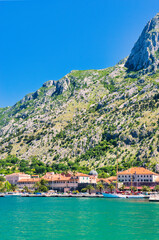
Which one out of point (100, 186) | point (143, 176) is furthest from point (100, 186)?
point (143, 176)

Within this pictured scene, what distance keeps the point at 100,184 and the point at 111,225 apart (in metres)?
124

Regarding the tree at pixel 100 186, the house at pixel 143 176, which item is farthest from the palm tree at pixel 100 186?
the house at pixel 143 176

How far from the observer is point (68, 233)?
4919 cm

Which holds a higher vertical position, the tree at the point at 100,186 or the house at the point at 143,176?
the house at the point at 143,176

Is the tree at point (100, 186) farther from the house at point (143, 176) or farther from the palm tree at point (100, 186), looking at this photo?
the house at point (143, 176)

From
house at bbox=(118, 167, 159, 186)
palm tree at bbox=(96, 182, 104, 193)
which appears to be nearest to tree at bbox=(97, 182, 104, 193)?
palm tree at bbox=(96, 182, 104, 193)

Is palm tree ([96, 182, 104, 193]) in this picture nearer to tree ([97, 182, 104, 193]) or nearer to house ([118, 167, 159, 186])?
tree ([97, 182, 104, 193])

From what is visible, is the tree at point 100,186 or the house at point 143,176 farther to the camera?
the house at point 143,176

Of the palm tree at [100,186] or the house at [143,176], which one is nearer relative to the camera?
the palm tree at [100,186]

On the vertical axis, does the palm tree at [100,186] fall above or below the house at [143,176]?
below

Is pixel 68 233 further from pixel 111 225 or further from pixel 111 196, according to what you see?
pixel 111 196

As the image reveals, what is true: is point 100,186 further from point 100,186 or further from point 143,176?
point 143,176

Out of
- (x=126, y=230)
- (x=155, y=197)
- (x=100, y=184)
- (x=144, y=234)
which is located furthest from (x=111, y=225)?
(x=100, y=184)

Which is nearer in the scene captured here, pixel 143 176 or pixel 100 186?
A: pixel 100 186
